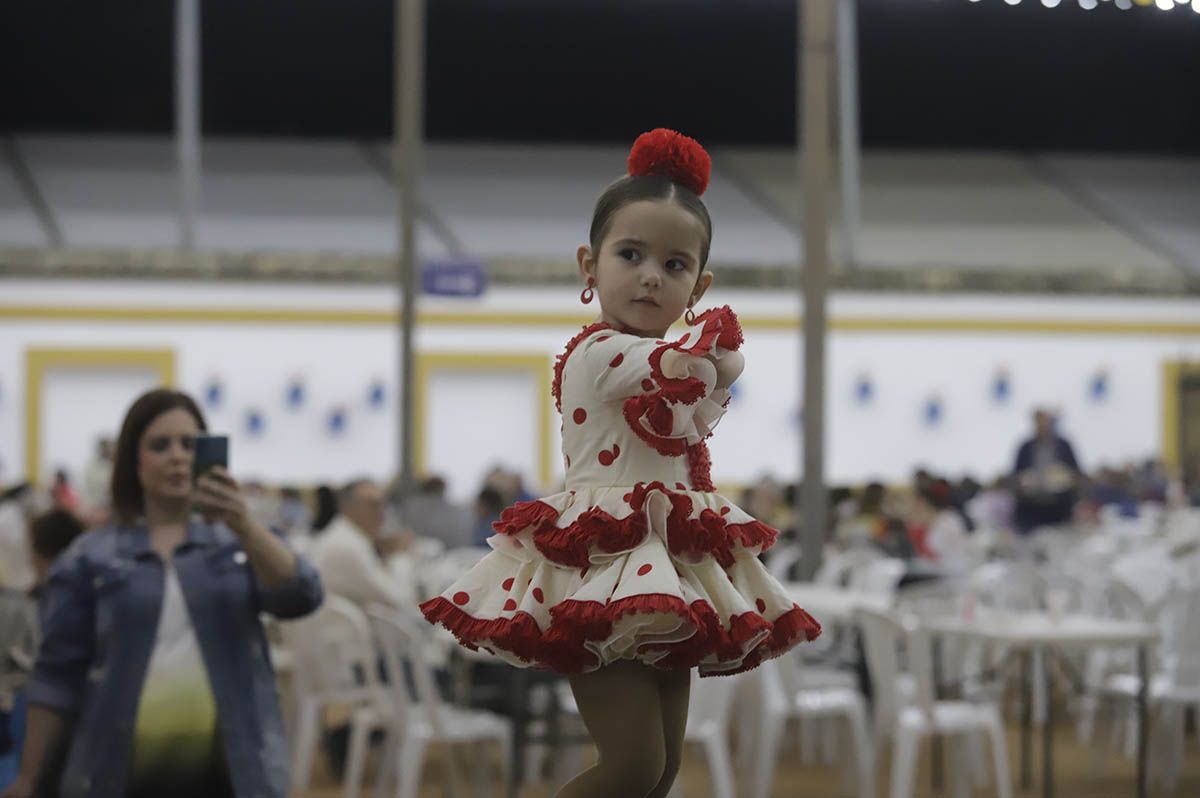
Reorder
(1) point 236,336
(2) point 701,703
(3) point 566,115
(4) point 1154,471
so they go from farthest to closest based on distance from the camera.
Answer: (3) point 566,115, (1) point 236,336, (4) point 1154,471, (2) point 701,703

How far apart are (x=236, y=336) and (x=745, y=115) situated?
30.2 ft

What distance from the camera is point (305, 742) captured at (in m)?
8.19

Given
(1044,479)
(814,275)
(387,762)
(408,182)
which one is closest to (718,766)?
(387,762)

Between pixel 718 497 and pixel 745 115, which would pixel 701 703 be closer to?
pixel 718 497

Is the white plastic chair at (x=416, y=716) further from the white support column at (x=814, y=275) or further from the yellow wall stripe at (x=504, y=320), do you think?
the yellow wall stripe at (x=504, y=320)

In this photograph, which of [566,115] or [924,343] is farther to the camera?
[566,115]

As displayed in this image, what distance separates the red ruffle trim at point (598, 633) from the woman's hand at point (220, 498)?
92cm

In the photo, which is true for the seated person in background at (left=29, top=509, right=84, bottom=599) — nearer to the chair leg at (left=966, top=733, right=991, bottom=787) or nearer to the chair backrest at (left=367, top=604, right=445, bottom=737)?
the chair backrest at (left=367, top=604, right=445, bottom=737)

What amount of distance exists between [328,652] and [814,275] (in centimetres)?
400

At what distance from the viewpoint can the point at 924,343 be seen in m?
20.7

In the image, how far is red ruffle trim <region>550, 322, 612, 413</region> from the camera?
2.52 m

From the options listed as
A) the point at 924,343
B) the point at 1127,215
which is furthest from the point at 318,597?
the point at 1127,215

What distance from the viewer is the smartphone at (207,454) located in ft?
10.9

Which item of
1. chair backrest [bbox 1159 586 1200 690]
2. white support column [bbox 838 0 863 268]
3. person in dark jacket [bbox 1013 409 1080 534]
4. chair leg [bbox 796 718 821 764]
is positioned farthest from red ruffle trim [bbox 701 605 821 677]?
white support column [bbox 838 0 863 268]
